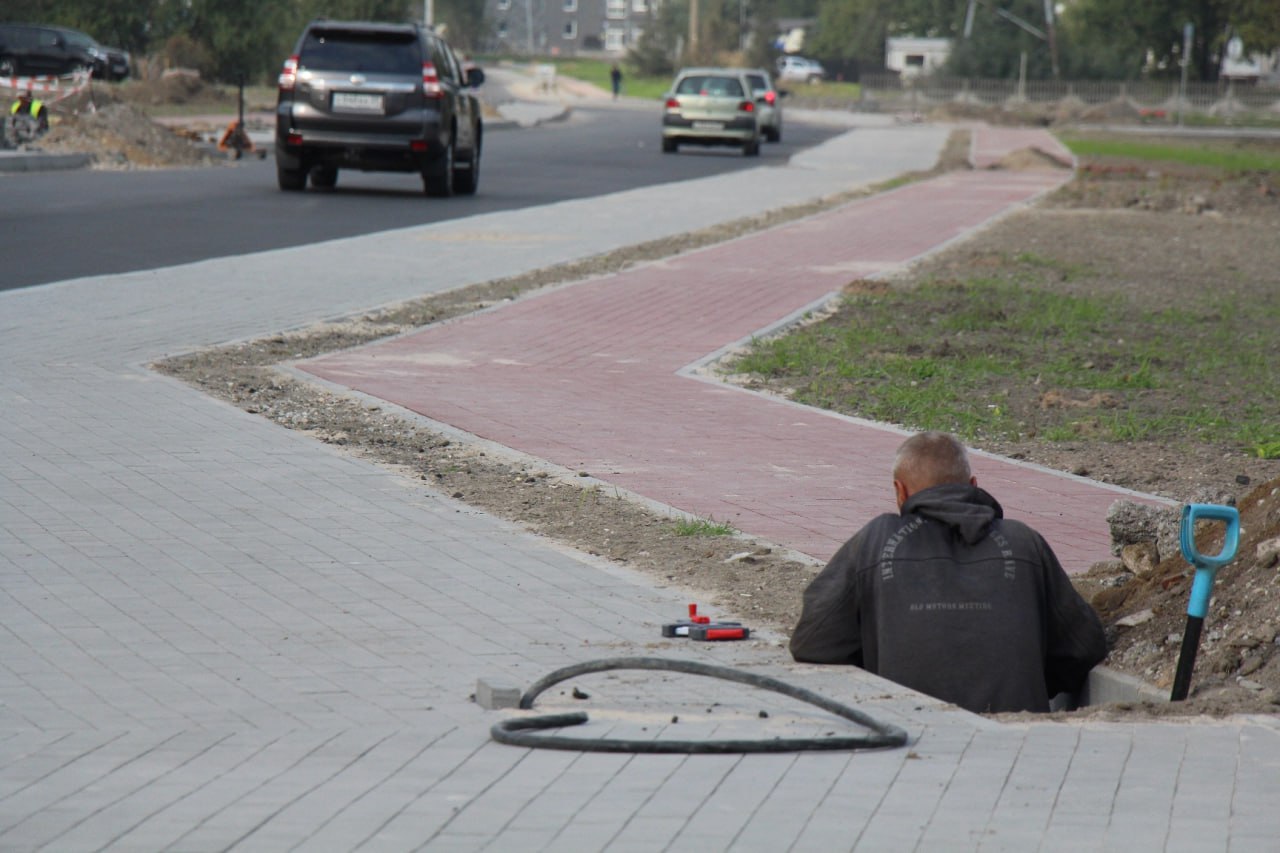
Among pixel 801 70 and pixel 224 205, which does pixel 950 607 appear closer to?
pixel 224 205

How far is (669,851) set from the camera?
3.65 m

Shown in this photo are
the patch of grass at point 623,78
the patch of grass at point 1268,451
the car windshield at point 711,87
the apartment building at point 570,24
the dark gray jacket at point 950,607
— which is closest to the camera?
the dark gray jacket at point 950,607

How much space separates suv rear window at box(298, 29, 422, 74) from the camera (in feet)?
72.7

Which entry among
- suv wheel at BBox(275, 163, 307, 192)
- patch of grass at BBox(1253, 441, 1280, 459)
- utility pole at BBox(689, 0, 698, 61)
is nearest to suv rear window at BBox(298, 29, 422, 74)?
suv wheel at BBox(275, 163, 307, 192)

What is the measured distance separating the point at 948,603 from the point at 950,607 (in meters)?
0.01

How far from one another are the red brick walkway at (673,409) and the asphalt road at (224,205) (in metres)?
4.16

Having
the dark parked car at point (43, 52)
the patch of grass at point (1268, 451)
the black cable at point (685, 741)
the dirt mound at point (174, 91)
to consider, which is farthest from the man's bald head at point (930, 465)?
the dirt mound at point (174, 91)

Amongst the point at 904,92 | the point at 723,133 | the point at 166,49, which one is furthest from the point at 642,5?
the point at 723,133

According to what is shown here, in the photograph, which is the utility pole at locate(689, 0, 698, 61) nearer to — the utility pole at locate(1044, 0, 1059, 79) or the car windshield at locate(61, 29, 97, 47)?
the utility pole at locate(1044, 0, 1059, 79)

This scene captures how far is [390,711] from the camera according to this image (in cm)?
460

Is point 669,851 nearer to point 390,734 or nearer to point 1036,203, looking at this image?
point 390,734

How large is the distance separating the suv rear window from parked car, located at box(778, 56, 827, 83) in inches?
3571

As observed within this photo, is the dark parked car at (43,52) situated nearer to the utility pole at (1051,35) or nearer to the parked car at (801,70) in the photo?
the utility pole at (1051,35)

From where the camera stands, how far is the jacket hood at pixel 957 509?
17.2ft
